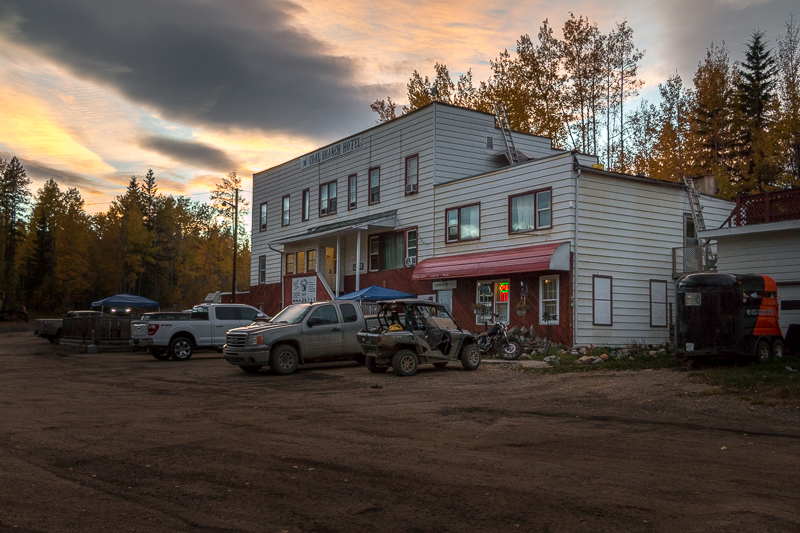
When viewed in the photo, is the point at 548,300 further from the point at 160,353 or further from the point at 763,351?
the point at 160,353

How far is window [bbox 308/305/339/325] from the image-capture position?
61.6 feet

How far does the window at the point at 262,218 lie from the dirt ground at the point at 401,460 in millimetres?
27667

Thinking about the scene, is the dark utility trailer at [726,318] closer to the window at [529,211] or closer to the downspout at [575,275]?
the downspout at [575,275]

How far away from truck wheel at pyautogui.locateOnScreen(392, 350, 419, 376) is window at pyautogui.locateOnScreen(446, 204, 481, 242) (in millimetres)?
10254

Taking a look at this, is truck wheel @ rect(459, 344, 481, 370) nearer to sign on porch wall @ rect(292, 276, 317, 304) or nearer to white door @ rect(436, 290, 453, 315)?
white door @ rect(436, 290, 453, 315)

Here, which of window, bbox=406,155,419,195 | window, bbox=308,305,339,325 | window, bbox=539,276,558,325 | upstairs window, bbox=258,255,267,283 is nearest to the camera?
window, bbox=308,305,339,325

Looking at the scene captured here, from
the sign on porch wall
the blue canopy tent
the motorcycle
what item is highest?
the sign on porch wall

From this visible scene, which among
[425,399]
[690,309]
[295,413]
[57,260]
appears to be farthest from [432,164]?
[57,260]

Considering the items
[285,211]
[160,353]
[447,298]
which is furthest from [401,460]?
[285,211]

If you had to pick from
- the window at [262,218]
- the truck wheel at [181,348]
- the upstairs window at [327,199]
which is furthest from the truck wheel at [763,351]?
the window at [262,218]

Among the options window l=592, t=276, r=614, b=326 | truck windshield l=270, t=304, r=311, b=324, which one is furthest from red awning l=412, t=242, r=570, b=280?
truck windshield l=270, t=304, r=311, b=324

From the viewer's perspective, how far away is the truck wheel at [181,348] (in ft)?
79.4

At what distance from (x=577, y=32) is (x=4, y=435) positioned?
35.1 meters

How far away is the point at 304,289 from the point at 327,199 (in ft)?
16.3
